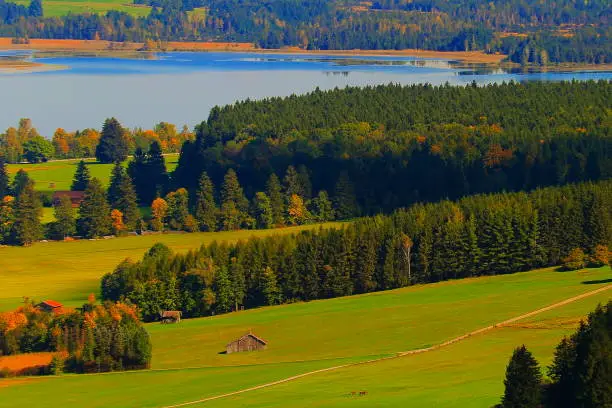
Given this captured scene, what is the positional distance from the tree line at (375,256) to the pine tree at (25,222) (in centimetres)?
2083

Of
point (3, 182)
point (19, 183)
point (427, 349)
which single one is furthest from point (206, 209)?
point (427, 349)

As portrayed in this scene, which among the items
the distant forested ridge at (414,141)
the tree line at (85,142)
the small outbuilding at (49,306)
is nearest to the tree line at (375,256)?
the small outbuilding at (49,306)

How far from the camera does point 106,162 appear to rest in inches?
6004

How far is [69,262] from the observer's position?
96.1 metres

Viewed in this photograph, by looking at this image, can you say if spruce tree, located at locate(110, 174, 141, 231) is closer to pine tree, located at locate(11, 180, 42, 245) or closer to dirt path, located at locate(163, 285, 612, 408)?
pine tree, located at locate(11, 180, 42, 245)

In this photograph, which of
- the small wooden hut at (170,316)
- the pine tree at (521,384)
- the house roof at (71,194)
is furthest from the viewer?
the house roof at (71,194)

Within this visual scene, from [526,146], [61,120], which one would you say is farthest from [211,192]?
[61,120]

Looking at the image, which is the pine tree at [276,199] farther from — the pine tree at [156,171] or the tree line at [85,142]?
the tree line at [85,142]

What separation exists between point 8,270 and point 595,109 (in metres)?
71.2

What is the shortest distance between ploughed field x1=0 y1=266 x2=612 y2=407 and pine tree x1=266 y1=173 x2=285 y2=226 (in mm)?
33266

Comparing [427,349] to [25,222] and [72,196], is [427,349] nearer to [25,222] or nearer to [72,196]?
[25,222]

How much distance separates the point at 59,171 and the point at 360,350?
88.3 metres

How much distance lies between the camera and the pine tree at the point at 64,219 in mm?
109000

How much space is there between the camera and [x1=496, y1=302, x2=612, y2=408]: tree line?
41.7 meters
